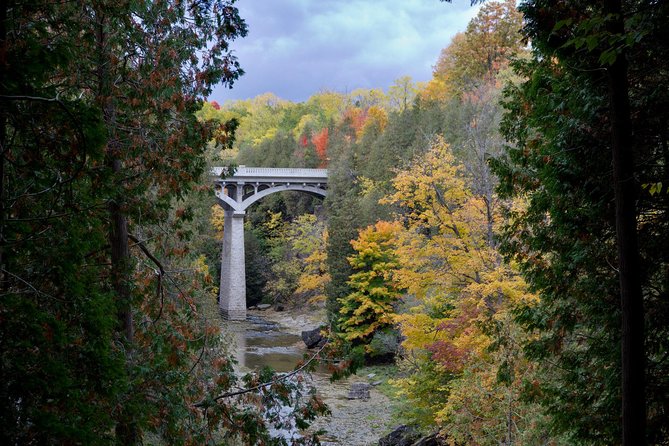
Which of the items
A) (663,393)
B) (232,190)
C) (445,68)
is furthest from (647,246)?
(445,68)

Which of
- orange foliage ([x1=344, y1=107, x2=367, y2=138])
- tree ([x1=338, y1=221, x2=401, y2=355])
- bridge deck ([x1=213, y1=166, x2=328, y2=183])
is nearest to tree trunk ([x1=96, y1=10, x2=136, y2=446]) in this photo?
tree ([x1=338, y1=221, x2=401, y2=355])

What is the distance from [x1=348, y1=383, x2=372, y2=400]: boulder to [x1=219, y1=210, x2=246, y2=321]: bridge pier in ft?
60.0

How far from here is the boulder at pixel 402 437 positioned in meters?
15.0

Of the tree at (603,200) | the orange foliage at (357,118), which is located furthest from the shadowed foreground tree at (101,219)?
the orange foliage at (357,118)

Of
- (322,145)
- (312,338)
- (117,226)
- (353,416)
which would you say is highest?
(322,145)

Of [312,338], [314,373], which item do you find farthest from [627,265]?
[312,338]

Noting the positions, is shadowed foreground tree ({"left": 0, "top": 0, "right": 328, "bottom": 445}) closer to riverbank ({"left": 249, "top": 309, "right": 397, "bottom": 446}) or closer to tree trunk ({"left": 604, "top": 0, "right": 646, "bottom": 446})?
tree trunk ({"left": 604, "top": 0, "right": 646, "bottom": 446})

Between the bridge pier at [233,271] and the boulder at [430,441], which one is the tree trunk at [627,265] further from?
the bridge pier at [233,271]

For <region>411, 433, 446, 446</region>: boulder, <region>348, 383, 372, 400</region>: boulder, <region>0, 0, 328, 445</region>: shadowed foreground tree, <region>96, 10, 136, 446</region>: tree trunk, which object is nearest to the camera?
<region>0, 0, 328, 445</region>: shadowed foreground tree

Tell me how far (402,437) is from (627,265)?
11694mm

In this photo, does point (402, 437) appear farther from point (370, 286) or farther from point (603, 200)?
point (603, 200)

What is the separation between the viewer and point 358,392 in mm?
21391

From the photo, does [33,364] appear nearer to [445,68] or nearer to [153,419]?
[153,419]

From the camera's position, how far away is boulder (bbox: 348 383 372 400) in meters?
21.1
